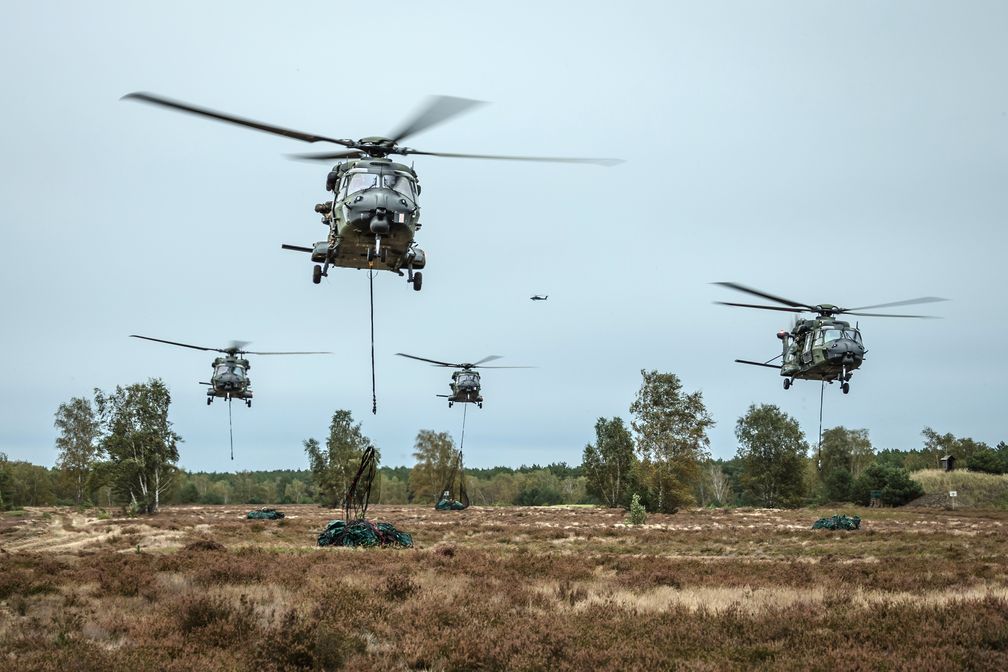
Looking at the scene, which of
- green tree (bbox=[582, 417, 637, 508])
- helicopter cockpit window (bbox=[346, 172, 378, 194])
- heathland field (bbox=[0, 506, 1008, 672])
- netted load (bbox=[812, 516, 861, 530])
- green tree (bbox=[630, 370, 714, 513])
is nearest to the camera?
heathland field (bbox=[0, 506, 1008, 672])

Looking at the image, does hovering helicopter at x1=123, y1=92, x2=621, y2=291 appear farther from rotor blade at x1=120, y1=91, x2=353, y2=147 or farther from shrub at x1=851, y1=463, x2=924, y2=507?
shrub at x1=851, y1=463, x2=924, y2=507

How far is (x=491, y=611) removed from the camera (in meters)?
15.1

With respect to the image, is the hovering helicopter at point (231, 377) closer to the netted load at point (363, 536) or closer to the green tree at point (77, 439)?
the netted load at point (363, 536)

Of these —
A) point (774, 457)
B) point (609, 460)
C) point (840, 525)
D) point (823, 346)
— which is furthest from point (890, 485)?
point (823, 346)

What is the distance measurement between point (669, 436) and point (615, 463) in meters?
19.5

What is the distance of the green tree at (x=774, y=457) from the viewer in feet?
286

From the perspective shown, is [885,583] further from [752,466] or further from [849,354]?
[752,466]

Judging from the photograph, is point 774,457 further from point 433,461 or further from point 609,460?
point 433,461

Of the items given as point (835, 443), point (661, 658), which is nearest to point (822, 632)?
point (661, 658)

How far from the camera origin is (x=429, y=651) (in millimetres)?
12172

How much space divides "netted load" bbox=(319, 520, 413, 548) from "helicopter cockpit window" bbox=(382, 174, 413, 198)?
1763 cm

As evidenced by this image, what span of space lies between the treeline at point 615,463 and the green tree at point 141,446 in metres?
0.09

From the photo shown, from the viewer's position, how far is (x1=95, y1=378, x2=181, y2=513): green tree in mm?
69000

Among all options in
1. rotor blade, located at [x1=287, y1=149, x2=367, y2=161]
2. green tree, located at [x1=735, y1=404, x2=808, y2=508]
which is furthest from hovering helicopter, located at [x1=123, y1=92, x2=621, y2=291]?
green tree, located at [x1=735, y1=404, x2=808, y2=508]
